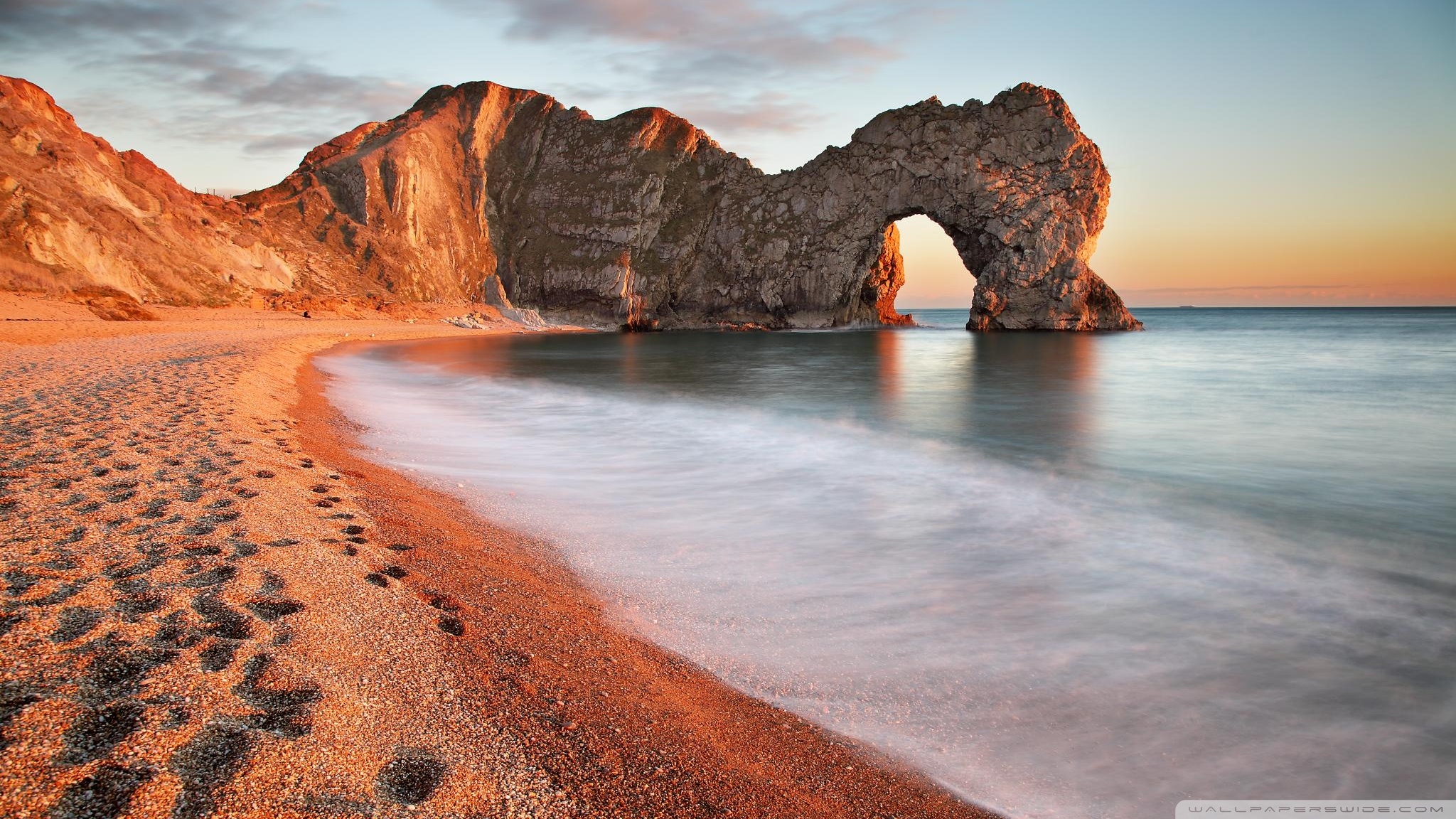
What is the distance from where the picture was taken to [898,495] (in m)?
8.67

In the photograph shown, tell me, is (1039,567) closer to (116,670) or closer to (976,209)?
(116,670)

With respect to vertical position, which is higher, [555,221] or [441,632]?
[555,221]

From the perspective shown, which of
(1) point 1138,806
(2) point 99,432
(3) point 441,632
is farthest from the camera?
(2) point 99,432

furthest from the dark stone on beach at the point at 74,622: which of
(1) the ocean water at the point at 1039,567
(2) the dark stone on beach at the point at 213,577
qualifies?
(1) the ocean water at the point at 1039,567

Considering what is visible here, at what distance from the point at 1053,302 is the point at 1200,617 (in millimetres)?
59087

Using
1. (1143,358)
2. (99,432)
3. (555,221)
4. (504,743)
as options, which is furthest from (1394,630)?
(555,221)

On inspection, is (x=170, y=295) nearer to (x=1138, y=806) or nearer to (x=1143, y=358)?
(x=1138, y=806)

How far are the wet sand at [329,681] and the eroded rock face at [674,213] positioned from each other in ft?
158

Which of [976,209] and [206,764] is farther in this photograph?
[976,209]

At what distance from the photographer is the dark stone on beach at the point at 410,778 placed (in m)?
2.29

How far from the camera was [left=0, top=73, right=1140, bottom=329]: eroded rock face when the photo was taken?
5753 cm

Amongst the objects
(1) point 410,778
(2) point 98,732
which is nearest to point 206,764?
(2) point 98,732

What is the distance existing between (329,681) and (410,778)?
0.75 metres

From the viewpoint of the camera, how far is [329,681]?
2.87m
